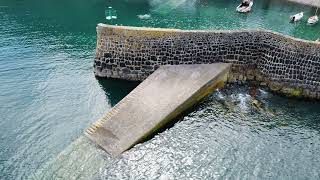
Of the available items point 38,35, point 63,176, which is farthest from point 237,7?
point 63,176

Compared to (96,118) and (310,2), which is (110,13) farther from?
(310,2)

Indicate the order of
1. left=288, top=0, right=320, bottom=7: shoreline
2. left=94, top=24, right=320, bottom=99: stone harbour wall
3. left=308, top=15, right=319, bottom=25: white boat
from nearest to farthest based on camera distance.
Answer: left=94, top=24, right=320, bottom=99: stone harbour wall → left=308, top=15, right=319, bottom=25: white boat → left=288, top=0, right=320, bottom=7: shoreline

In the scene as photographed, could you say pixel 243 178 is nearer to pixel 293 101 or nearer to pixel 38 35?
pixel 293 101

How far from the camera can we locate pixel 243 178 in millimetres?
25172

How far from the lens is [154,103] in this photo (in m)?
30.5

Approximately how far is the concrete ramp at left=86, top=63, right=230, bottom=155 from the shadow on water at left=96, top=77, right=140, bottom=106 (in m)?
2.48

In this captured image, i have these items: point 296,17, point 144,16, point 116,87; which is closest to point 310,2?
point 296,17

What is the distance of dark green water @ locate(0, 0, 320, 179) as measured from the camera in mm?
25641

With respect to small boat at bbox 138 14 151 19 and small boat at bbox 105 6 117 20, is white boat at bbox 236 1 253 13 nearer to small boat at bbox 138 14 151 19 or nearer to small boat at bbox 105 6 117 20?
small boat at bbox 138 14 151 19

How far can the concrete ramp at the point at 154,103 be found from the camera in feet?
90.7

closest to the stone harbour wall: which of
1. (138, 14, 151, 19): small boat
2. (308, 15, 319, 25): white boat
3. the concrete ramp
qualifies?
the concrete ramp

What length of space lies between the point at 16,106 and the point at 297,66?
2480 centimetres

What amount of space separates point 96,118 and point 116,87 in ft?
18.8

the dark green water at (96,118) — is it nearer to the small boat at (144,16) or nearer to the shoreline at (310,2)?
the small boat at (144,16)
